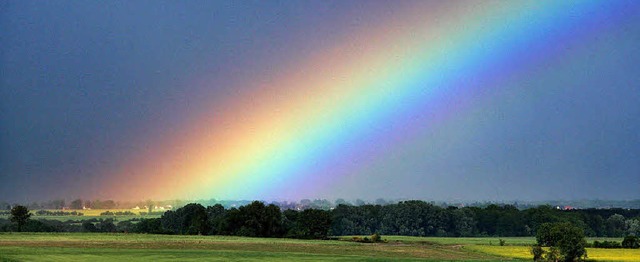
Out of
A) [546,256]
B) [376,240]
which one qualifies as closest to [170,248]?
[546,256]

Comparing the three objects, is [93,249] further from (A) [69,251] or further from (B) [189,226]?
(B) [189,226]

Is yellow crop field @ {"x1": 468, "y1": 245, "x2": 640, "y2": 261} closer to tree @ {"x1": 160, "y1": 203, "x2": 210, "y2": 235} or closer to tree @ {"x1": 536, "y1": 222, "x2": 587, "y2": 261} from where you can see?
tree @ {"x1": 536, "y1": 222, "x2": 587, "y2": 261}

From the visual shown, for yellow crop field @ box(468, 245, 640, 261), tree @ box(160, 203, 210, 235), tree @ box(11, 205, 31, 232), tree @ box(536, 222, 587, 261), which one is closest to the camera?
tree @ box(536, 222, 587, 261)

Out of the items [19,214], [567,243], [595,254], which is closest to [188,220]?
[19,214]

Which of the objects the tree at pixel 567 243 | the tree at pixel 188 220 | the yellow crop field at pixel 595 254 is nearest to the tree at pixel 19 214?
the tree at pixel 188 220

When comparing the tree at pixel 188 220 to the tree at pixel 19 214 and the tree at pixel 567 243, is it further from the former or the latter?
the tree at pixel 567 243

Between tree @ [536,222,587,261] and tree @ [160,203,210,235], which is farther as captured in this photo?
tree @ [160,203,210,235]

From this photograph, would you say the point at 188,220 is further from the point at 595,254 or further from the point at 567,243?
the point at 567,243

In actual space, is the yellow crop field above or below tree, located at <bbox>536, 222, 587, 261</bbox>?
below

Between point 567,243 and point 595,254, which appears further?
point 595,254

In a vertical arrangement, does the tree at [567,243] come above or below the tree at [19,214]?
below

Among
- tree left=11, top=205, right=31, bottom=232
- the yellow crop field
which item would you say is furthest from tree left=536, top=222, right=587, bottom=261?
tree left=11, top=205, right=31, bottom=232

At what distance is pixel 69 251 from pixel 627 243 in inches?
3542

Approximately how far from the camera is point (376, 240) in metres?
139
